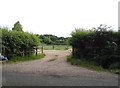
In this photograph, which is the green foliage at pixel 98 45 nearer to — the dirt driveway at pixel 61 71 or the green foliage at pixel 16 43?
the dirt driveway at pixel 61 71

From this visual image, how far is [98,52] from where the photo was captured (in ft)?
64.4

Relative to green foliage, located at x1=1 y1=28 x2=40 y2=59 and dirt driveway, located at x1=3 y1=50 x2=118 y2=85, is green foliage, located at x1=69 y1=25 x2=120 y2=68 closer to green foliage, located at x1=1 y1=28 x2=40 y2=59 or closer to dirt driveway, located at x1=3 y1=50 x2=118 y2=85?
dirt driveway, located at x1=3 y1=50 x2=118 y2=85

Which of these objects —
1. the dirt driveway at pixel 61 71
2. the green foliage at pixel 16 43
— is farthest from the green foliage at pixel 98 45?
the green foliage at pixel 16 43

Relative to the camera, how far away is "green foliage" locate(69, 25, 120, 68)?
18266 millimetres

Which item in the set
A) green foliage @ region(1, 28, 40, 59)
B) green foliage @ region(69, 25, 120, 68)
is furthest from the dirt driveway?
green foliage @ region(1, 28, 40, 59)

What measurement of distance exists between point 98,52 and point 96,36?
125cm

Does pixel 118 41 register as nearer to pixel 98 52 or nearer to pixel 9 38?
pixel 98 52

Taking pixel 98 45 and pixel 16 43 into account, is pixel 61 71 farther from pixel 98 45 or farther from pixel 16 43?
pixel 16 43

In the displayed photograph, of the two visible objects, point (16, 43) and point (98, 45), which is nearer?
point (98, 45)

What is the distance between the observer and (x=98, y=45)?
20.0 meters

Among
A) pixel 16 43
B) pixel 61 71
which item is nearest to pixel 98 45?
pixel 61 71

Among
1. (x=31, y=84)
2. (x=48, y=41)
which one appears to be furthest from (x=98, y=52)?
(x=48, y=41)

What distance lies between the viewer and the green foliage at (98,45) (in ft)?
59.9

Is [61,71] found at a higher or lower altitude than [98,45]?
lower
